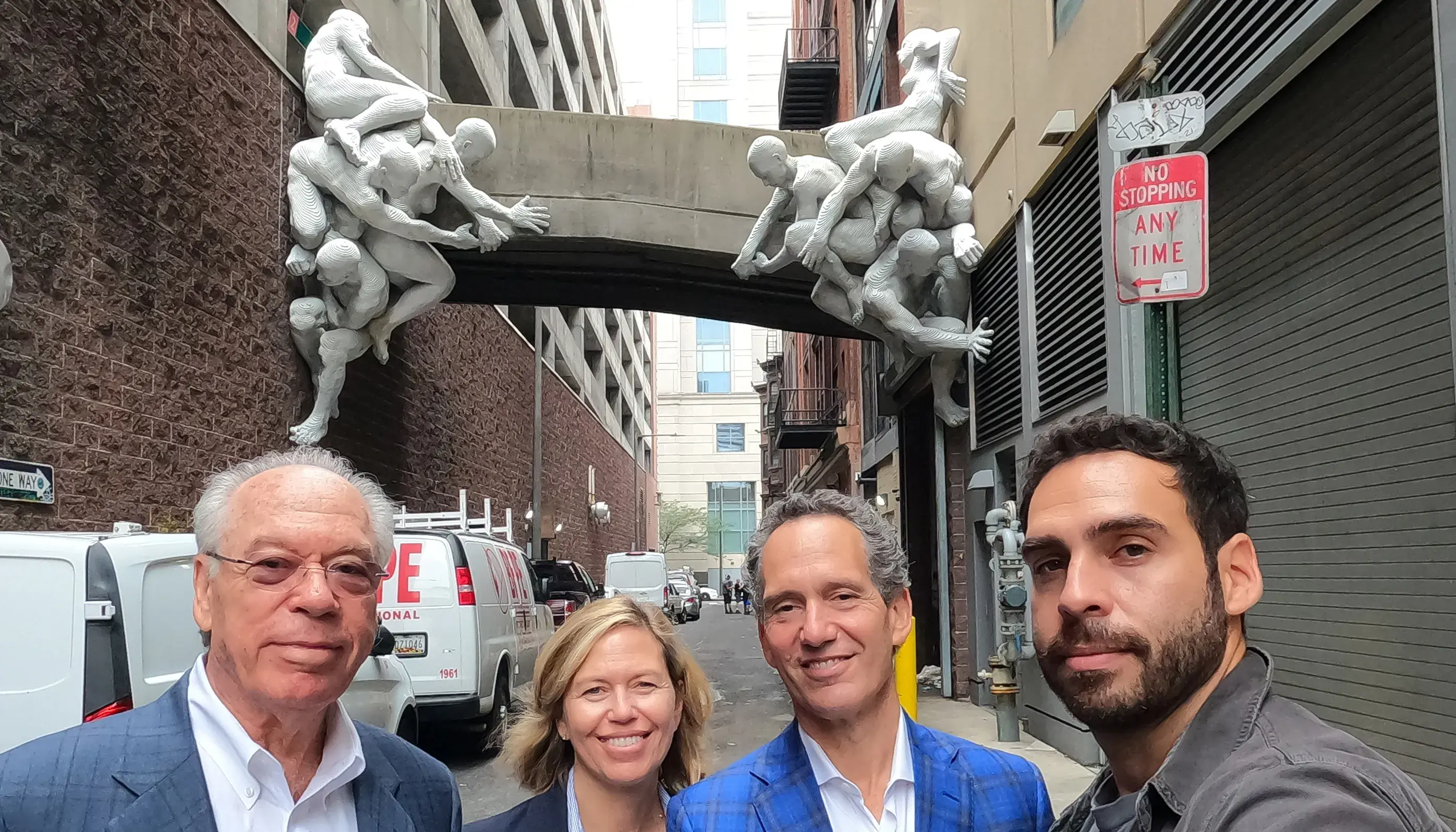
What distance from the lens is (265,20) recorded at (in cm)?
1280

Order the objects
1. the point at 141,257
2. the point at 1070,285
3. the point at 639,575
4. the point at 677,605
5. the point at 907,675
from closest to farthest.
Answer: the point at 907,675 → the point at 1070,285 → the point at 141,257 → the point at 639,575 → the point at 677,605

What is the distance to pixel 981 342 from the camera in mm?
11750

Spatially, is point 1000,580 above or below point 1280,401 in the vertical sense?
below

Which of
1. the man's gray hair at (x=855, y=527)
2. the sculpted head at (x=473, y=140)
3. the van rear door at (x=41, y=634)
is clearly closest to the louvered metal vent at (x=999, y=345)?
the sculpted head at (x=473, y=140)

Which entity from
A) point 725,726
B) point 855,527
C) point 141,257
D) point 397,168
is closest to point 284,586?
point 855,527

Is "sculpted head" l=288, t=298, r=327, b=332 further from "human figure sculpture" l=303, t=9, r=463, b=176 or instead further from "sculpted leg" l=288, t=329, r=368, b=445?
"human figure sculpture" l=303, t=9, r=463, b=176

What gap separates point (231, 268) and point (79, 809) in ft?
35.0

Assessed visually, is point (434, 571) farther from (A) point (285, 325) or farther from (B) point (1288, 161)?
(B) point (1288, 161)

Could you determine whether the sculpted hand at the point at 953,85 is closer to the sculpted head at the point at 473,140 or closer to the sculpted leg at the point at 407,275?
the sculpted head at the point at 473,140

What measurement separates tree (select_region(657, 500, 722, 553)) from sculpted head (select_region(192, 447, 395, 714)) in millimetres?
83418

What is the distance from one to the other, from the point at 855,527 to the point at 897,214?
9.99 meters

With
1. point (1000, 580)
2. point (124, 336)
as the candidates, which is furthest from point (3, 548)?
point (1000, 580)

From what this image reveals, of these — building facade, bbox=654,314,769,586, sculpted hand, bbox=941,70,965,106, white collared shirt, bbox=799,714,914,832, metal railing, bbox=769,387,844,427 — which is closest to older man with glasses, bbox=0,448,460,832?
white collared shirt, bbox=799,714,914,832

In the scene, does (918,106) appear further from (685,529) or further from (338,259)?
(685,529)
